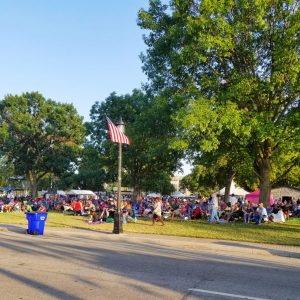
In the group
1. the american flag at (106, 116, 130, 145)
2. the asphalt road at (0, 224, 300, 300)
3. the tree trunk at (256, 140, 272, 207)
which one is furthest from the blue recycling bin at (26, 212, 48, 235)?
the tree trunk at (256, 140, 272, 207)

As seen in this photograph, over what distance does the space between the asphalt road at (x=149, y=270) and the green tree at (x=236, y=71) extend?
7322 millimetres

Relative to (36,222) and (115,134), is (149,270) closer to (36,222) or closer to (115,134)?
(36,222)

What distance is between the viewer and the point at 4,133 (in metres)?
54.2

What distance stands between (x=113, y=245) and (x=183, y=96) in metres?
10.6

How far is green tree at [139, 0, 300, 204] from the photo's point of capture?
20.3 meters

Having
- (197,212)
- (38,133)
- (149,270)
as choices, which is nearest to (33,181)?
(38,133)

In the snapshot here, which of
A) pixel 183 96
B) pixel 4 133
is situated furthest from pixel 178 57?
pixel 4 133

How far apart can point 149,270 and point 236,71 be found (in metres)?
15.3

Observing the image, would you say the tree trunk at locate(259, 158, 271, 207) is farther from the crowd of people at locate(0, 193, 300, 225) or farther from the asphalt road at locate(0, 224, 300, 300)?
the asphalt road at locate(0, 224, 300, 300)

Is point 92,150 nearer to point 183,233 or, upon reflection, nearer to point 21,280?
point 183,233

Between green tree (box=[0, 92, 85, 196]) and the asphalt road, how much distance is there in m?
43.4

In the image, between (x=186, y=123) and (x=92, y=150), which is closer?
(x=186, y=123)

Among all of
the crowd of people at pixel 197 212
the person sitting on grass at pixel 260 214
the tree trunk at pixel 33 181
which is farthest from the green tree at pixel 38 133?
the person sitting on grass at pixel 260 214

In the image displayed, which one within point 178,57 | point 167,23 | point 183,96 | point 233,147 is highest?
point 167,23
